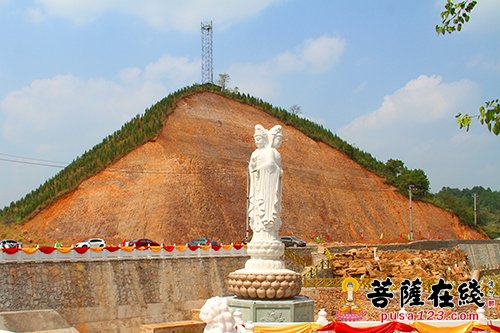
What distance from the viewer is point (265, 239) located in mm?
11922

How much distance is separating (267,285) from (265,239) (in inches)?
47.3

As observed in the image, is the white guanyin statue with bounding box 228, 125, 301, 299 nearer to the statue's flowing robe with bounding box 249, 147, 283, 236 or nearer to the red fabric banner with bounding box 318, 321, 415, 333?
the statue's flowing robe with bounding box 249, 147, 283, 236

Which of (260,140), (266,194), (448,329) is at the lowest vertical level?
(448,329)

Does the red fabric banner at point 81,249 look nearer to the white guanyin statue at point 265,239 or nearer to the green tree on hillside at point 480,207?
→ the white guanyin statue at point 265,239

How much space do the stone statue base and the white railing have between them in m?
12.0

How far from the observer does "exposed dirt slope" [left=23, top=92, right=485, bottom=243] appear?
41403 millimetres

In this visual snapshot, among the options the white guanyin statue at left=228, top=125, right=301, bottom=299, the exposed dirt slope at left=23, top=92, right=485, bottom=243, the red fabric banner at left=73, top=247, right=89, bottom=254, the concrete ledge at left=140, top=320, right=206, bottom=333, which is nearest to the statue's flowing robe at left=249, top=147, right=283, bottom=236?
the white guanyin statue at left=228, top=125, right=301, bottom=299

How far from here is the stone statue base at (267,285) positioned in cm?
1094

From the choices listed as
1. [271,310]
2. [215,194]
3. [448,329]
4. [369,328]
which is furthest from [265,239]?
[215,194]

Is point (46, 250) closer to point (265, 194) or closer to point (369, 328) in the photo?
point (265, 194)

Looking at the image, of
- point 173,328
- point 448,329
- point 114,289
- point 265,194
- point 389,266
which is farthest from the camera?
point 389,266

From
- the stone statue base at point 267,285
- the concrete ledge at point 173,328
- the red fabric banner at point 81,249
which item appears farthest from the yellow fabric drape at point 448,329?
the red fabric banner at point 81,249

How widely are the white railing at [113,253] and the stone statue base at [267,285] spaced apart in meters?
12.0

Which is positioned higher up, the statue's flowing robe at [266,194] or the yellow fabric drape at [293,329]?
the statue's flowing robe at [266,194]
